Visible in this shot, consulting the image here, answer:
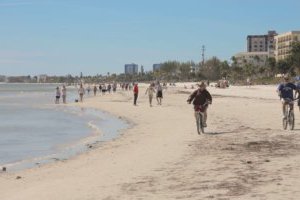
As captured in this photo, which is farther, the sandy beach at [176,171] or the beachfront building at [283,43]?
the beachfront building at [283,43]

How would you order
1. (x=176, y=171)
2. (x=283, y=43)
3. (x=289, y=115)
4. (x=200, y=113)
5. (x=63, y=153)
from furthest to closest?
(x=283, y=43) → (x=200, y=113) → (x=289, y=115) → (x=63, y=153) → (x=176, y=171)

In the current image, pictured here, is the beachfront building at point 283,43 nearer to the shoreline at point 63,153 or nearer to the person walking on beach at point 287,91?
the shoreline at point 63,153

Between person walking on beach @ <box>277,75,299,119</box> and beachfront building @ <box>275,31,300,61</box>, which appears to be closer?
person walking on beach @ <box>277,75,299,119</box>

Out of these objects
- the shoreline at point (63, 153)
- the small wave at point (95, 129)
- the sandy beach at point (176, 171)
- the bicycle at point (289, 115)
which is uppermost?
the bicycle at point (289, 115)

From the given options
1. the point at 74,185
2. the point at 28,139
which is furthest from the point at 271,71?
the point at 74,185

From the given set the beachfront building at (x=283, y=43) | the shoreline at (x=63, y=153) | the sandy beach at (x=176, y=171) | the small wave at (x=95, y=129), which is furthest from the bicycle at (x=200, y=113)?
the beachfront building at (x=283, y=43)

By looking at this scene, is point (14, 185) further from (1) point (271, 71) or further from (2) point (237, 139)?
(1) point (271, 71)

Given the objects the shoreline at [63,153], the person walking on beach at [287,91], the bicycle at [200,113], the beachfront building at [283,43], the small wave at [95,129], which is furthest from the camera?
the beachfront building at [283,43]

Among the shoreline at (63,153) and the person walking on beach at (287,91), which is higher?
the person walking on beach at (287,91)

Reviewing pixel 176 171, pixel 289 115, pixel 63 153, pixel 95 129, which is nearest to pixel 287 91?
pixel 289 115

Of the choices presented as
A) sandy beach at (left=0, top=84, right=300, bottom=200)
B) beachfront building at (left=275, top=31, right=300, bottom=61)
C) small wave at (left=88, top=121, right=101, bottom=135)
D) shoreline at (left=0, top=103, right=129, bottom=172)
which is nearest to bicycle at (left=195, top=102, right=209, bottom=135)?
sandy beach at (left=0, top=84, right=300, bottom=200)

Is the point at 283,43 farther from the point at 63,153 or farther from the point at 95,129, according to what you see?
the point at 63,153

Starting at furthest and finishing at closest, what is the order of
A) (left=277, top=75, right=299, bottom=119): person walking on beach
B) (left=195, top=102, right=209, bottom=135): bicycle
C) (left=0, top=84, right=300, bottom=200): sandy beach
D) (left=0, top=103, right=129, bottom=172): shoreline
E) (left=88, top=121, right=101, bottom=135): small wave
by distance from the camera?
(left=88, top=121, right=101, bottom=135): small wave
(left=195, top=102, right=209, bottom=135): bicycle
(left=277, top=75, right=299, bottom=119): person walking on beach
(left=0, top=103, right=129, bottom=172): shoreline
(left=0, top=84, right=300, bottom=200): sandy beach

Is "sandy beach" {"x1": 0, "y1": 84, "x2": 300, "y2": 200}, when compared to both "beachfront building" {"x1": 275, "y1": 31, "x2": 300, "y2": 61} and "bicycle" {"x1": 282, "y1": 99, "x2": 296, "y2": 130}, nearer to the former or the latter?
"bicycle" {"x1": 282, "y1": 99, "x2": 296, "y2": 130}
